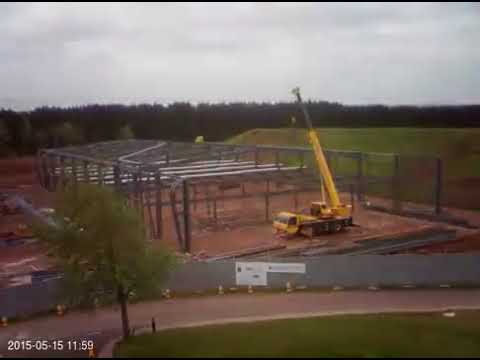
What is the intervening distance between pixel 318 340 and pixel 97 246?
391 cm

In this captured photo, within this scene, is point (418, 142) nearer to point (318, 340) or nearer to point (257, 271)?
point (257, 271)

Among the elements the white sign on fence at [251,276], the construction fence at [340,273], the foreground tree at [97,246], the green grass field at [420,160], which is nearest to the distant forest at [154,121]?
the green grass field at [420,160]

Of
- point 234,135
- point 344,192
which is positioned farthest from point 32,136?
point 344,192

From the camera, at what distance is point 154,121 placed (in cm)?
3127

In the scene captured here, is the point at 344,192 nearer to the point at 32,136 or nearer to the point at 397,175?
the point at 397,175

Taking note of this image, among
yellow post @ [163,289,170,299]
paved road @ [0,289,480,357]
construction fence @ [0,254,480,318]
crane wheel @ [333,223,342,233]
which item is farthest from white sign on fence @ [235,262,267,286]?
crane wheel @ [333,223,342,233]

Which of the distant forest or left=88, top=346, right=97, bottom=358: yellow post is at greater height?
the distant forest

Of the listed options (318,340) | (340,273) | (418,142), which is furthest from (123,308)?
(418,142)

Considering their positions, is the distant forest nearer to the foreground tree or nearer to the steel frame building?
the steel frame building

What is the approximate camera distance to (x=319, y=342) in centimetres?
677

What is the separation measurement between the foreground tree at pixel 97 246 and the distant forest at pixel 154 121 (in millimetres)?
13842

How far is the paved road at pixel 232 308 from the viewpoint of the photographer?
383 inches

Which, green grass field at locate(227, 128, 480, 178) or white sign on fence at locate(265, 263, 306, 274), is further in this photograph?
green grass field at locate(227, 128, 480, 178)

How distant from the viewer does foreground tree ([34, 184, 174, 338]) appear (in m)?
8.93
